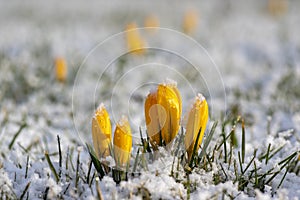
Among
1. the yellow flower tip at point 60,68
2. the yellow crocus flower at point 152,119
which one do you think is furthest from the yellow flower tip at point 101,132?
the yellow flower tip at point 60,68

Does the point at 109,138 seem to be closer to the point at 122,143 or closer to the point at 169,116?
the point at 122,143

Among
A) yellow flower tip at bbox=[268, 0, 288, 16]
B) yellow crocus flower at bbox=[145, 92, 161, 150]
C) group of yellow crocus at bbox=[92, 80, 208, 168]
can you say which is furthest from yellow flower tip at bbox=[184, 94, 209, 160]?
yellow flower tip at bbox=[268, 0, 288, 16]

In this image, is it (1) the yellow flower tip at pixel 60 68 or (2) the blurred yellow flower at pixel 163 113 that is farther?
(1) the yellow flower tip at pixel 60 68

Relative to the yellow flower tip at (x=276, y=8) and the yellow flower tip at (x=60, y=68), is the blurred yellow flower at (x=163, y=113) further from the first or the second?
the yellow flower tip at (x=276, y=8)

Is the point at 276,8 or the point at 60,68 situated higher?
the point at 276,8

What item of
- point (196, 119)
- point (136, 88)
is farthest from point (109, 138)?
point (136, 88)

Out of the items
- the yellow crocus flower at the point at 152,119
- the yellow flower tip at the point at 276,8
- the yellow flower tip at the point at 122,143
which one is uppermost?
the yellow flower tip at the point at 276,8

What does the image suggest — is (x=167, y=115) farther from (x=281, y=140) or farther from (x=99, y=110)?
(x=281, y=140)

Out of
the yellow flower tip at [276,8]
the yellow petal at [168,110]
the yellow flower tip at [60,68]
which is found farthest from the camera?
the yellow flower tip at [276,8]
